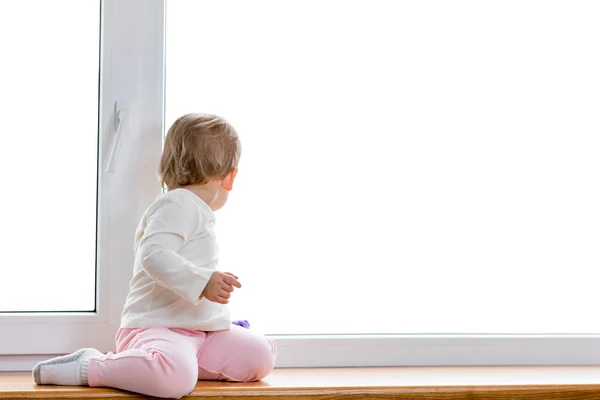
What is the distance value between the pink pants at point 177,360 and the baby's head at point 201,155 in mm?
257

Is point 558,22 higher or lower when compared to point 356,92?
higher

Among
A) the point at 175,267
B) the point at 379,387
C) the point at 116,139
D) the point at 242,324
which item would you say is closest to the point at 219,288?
the point at 175,267

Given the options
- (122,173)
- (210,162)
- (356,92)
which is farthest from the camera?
(356,92)

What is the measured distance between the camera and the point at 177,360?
119cm

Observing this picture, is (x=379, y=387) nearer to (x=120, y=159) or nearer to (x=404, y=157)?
(x=404, y=157)

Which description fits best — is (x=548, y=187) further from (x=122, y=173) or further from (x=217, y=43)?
(x=122, y=173)

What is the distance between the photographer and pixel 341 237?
1.57 metres

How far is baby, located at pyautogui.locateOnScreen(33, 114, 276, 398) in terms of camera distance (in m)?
1.20

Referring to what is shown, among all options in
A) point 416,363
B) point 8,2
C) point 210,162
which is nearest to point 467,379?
point 416,363

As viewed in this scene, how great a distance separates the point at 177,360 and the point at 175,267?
150mm

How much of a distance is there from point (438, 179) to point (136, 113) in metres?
0.65

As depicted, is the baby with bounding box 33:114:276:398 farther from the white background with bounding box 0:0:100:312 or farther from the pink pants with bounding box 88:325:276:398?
the white background with bounding box 0:0:100:312

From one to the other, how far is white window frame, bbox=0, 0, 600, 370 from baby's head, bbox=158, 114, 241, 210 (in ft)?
0.42

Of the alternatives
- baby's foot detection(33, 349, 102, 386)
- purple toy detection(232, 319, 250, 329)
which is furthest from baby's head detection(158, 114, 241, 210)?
baby's foot detection(33, 349, 102, 386)
